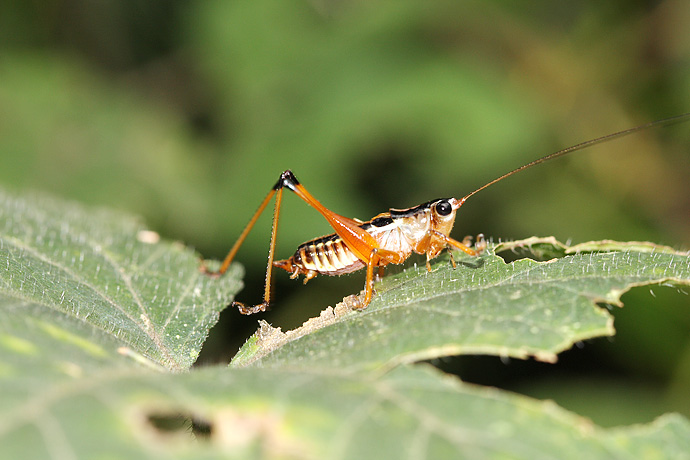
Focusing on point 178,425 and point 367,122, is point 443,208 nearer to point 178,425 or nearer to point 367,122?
point 178,425

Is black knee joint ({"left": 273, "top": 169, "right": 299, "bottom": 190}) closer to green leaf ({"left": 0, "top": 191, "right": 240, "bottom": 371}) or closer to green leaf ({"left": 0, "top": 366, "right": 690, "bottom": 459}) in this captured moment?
green leaf ({"left": 0, "top": 191, "right": 240, "bottom": 371})

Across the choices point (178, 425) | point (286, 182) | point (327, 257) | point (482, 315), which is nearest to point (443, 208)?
point (327, 257)

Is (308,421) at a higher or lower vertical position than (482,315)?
lower

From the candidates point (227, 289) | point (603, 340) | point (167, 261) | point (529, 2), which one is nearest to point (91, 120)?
point (167, 261)

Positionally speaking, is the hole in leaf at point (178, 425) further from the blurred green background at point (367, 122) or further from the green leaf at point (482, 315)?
the blurred green background at point (367, 122)

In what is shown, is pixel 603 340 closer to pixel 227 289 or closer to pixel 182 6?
pixel 227 289
